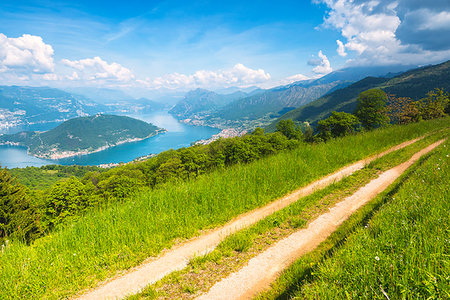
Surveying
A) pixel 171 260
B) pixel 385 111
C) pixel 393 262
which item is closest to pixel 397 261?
pixel 393 262

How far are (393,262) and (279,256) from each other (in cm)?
269

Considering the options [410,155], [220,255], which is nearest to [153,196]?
[220,255]

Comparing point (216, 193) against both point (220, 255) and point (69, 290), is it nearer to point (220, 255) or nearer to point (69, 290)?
point (220, 255)

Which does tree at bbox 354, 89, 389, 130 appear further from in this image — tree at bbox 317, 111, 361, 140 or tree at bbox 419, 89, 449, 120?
tree at bbox 419, 89, 449, 120

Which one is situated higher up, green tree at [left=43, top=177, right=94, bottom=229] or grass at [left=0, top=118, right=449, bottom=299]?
grass at [left=0, top=118, right=449, bottom=299]

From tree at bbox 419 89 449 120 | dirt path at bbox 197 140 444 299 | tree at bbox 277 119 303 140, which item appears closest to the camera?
dirt path at bbox 197 140 444 299

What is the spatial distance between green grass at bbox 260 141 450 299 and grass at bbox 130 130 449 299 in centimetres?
114

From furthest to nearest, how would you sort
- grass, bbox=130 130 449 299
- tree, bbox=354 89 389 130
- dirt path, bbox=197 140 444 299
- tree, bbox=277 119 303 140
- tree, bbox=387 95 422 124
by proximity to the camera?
tree, bbox=277 119 303 140
tree, bbox=354 89 389 130
tree, bbox=387 95 422 124
grass, bbox=130 130 449 299
dirt path, bbox=197 140 444 299

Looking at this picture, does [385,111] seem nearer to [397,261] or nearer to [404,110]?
[404,110]

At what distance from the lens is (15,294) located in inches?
163

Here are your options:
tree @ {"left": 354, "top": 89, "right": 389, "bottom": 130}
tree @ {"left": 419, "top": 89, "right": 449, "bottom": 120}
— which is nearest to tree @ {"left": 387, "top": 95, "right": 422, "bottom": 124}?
tree @ {"left": 419, "top": 89, "right": 449, "bottom": 120}

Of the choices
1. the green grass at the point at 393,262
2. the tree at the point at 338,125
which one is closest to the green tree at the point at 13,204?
the green grass at the point at 393,262

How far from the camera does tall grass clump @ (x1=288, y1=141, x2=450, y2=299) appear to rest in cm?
206

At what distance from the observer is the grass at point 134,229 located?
4.59 metres
